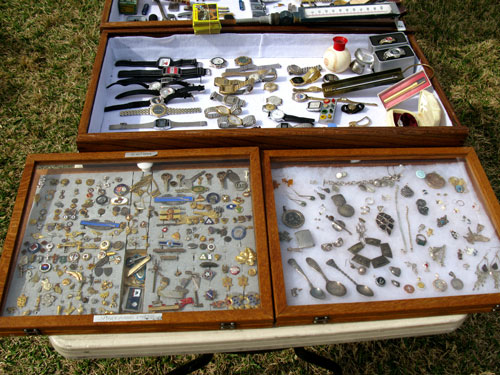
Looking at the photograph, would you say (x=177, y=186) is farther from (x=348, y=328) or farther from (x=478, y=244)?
(x=478, y=244)

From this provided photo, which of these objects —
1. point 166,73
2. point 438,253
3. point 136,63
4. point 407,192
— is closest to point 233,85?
point 166,73

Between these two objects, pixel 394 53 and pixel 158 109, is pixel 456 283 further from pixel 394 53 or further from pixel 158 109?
pixel 158 109

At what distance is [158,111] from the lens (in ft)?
9.41

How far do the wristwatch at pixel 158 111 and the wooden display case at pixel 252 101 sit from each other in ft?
0.11

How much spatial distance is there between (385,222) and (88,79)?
131 inches

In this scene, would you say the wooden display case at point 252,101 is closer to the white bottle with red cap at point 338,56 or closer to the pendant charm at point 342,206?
the white bottle with red cap at point 338,56

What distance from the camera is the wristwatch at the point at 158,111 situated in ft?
9.38

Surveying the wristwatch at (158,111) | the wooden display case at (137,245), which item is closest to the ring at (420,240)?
the wooden display case at (137,245)

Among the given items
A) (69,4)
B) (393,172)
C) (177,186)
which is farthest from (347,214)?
(69,4)

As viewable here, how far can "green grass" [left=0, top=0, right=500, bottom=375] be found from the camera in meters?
2.77

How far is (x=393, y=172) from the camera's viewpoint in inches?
95.0

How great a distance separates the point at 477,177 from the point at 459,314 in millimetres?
782

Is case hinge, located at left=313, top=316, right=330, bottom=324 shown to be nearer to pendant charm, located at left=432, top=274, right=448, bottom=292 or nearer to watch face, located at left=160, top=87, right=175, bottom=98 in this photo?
pendant charm, located at left=432, top=274, right=448, bottom=292

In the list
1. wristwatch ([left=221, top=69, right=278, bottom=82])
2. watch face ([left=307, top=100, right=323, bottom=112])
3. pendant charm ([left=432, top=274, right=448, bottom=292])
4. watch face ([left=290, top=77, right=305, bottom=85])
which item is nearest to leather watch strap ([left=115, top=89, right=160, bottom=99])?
wristwatch ([left=221, top=69, right=278, bottom=82])
